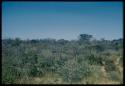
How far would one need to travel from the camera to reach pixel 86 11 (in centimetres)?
729

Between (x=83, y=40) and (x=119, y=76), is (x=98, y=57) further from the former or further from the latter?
(x=83, y=40)

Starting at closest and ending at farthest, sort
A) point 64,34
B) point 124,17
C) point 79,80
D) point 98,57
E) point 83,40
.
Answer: point 124,17 → point 79,80 → point 98,57 → point 64,34 → point 83,40

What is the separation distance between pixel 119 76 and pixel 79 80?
32.0 inches

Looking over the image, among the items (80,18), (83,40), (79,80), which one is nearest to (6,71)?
(79,80)

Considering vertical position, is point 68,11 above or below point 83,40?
above

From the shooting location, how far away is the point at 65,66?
5781 millimetres

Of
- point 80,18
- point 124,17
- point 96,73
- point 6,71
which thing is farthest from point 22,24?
point 124,17

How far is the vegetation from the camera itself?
4980 millimetres

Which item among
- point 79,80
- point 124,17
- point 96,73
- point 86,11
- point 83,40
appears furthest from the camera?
point 83,40

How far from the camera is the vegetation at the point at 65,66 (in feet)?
16.3

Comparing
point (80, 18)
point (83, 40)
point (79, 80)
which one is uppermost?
point (80, 18)

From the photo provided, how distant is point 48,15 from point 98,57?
7.45 ft

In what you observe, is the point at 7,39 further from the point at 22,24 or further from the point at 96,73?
the point at 96,73

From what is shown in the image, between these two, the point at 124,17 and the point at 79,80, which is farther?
the point at 79,80
